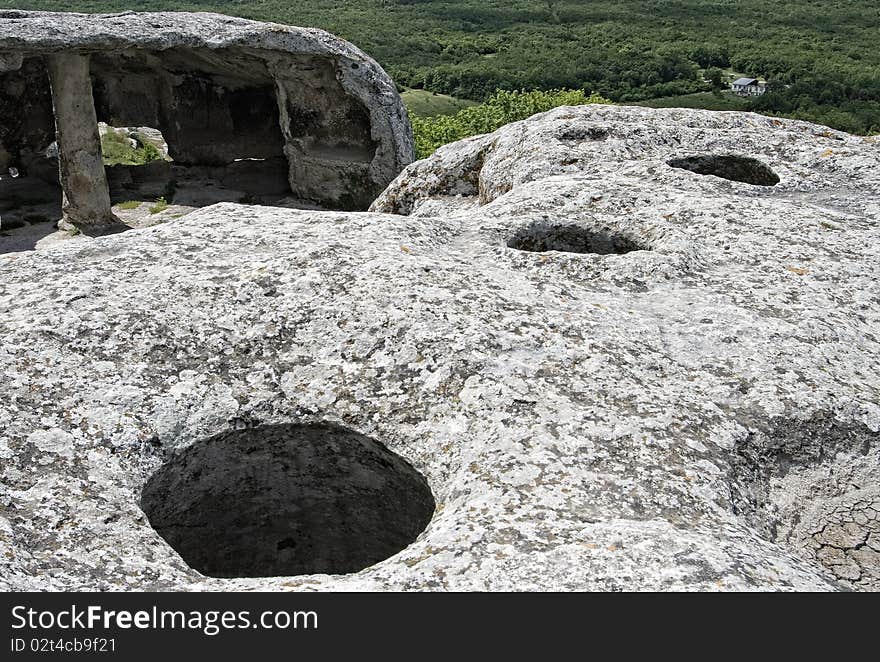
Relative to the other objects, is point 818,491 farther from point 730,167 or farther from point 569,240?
point 730,167

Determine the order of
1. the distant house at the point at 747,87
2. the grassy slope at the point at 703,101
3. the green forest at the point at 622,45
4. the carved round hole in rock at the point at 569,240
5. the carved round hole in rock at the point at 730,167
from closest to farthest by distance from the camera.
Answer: the carved round hole in rock at the point at 569,240 < the carved round hole in rock at the point at 730,167 < the grassy slope at the point at 703,101 < the green forest at the point at 622,45 < the distant house at the point at 747,87

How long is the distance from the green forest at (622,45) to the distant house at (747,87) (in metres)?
1.53

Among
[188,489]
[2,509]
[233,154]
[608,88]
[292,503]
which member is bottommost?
[608,88]

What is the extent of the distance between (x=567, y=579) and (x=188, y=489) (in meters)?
2.37

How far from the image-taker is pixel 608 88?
7706 cm

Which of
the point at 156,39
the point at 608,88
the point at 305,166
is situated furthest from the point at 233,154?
the point at 608,88

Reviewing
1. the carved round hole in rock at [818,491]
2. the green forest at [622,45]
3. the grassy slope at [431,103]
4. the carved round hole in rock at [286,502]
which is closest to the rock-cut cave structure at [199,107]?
the carved round hole in rock at [286,502]

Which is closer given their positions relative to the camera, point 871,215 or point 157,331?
point 157,331

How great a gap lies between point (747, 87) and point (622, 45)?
27.6 m

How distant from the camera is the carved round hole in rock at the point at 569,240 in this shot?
6961 millimetres

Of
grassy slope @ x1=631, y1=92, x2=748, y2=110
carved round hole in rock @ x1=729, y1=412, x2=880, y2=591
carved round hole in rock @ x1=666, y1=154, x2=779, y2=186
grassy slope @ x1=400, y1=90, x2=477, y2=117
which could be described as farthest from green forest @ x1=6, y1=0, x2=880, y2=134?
carved round hole in rock @ x1=729, y1=412, x2=880, y2=591

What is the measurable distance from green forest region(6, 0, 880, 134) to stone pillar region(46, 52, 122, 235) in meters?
33.3

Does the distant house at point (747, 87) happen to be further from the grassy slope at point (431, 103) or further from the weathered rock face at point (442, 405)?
Result: the weathered rock face at point (442, 405)
